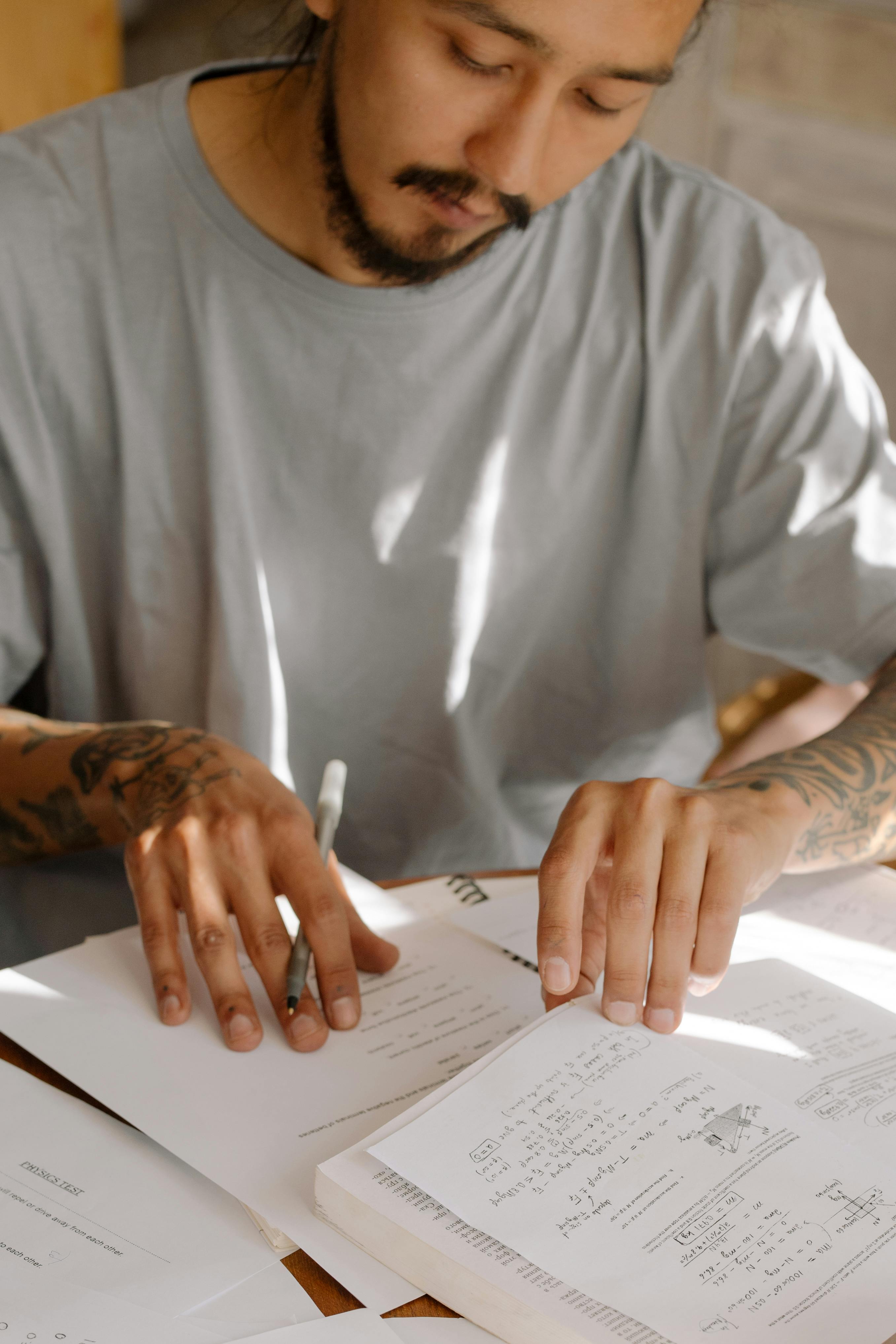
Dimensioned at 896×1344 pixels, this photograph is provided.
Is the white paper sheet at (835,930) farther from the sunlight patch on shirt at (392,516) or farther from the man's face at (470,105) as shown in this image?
the man's face at (470,105)


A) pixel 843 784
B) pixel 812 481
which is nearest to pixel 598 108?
pixel 812 481

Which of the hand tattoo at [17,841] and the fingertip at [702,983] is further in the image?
the hand tattoo at [17,841]

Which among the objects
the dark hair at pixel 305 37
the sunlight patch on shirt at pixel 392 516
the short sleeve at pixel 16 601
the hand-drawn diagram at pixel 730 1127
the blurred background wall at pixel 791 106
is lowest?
the hand-drawn diagram at pixel 730 1127

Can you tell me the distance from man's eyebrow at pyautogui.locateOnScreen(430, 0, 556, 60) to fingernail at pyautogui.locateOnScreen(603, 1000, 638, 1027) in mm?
678

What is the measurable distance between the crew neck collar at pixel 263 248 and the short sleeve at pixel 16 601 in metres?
0.31

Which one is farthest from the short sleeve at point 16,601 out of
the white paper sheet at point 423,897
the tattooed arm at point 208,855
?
the white paper sheet at point 423,897

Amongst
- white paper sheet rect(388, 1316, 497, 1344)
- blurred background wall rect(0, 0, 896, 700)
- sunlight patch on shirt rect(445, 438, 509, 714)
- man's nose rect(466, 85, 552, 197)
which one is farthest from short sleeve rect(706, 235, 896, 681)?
blurred background wall rect(0, 0, 896, 700)

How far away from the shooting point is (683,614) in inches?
52.4

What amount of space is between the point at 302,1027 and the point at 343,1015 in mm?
32

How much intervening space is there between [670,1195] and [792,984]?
0.26m

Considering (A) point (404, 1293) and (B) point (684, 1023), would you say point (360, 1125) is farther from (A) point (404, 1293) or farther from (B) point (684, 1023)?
(B) point (684, 1023)

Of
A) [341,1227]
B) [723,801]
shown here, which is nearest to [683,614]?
[723,801]

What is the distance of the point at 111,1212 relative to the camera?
616mm

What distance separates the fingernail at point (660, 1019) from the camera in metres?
0.72
